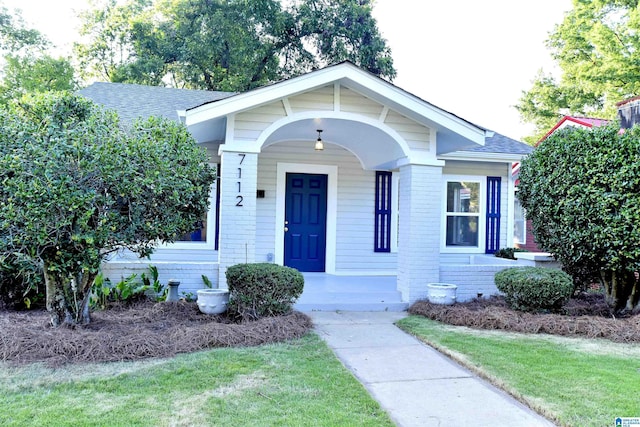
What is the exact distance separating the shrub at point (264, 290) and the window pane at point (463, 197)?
553 centimetres

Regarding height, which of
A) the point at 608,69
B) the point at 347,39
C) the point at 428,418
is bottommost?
the point at 428,418

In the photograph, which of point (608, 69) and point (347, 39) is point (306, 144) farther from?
point (608, 69)

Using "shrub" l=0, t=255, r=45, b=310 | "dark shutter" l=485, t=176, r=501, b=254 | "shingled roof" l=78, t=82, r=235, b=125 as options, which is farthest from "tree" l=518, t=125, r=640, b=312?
"shrub" l=0, t=255, r=45, b=310

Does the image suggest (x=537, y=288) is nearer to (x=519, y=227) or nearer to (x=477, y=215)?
(x=477, y=215)

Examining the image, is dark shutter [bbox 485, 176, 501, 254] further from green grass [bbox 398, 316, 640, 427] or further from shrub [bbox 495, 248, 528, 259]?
green grass [bbox 398, 316, 640, 427]

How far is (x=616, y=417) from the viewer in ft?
10.8

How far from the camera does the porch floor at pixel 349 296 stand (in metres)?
7.07

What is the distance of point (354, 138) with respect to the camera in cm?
852

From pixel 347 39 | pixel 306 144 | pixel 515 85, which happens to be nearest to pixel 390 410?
pixel 306 144

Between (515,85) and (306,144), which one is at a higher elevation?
(515,85)

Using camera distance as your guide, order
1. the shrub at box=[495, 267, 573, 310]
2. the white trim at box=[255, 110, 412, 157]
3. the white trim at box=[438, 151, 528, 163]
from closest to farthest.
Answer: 1. the shrub at box=[495, 267, 573, 310]
2. the white trim at box=[255, 110, 412, 157]
3. the white trim at box=[438, 151, 528, 163]

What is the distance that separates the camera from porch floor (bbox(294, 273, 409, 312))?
23.2 ft

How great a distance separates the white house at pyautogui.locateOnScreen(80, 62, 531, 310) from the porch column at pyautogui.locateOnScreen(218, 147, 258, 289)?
0.01m

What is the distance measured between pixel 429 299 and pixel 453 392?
11.1 ft
